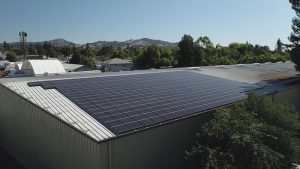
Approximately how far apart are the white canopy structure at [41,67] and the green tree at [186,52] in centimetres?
3303

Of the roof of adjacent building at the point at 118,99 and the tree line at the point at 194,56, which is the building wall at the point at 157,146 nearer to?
the roof of adjacent building at the point at 118,99

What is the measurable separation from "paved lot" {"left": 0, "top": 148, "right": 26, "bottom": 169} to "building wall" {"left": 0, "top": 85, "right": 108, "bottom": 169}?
0.90ft

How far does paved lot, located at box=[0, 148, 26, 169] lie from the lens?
1612 cm

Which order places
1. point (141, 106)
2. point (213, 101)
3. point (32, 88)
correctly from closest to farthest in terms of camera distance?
point (141, 106) → point (32, 88) → point (213, 101)

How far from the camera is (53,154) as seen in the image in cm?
1409

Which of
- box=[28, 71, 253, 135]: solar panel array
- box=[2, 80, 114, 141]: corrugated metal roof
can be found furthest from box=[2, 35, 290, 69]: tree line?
box=[2, 80, 114, 141]: corrugated metal roof

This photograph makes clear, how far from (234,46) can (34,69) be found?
2722 inches

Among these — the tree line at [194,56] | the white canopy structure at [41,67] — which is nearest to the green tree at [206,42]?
the tree line at [194,56]

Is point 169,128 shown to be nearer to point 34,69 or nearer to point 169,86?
point 169,86

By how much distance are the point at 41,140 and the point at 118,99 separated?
4.26m

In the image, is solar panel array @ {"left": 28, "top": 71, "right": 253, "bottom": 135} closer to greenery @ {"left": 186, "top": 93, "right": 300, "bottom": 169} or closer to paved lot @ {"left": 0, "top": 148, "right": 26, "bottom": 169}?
greenery @ {"left": 186, "top": 93, "right": 300, "bottom": 169}

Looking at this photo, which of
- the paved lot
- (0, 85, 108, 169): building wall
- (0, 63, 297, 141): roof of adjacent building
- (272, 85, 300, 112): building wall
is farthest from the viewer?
(272, 85, 300, 112): building wall

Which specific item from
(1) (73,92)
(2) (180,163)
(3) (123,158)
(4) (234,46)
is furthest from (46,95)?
(4) (234,46)

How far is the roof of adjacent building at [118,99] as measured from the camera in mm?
13133
